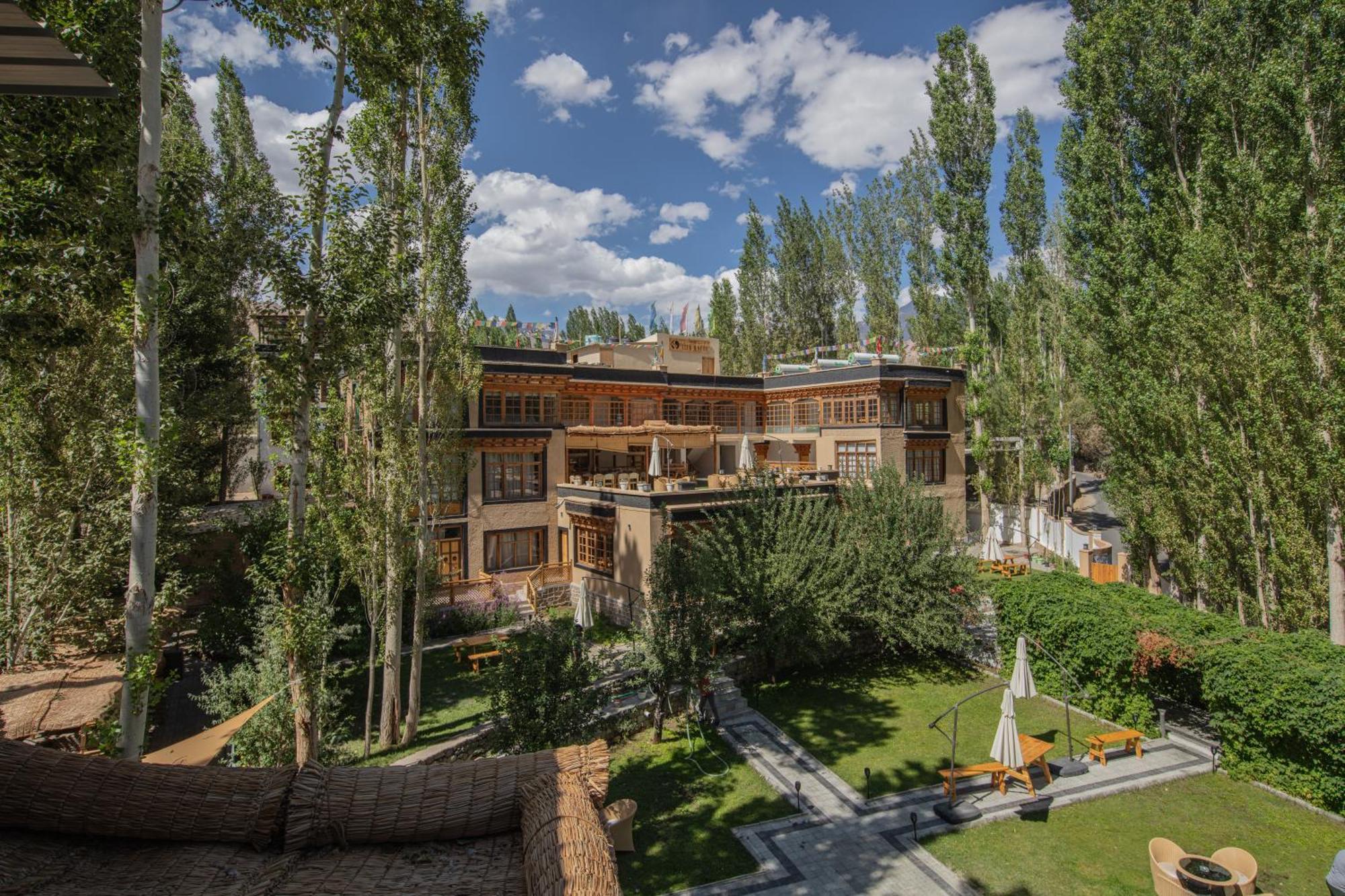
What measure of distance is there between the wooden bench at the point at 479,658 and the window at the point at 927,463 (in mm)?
20747

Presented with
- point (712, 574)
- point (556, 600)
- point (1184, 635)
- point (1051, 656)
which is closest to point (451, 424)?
point (712, 574)

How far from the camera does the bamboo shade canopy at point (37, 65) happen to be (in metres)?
2.84

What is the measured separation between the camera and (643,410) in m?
30.4

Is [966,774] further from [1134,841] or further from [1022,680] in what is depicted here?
[1134,841]

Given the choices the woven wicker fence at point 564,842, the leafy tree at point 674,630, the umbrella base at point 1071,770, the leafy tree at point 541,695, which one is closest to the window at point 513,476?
the leafy tree at point 674,630

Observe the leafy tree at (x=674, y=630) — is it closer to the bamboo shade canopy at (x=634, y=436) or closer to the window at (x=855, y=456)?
the bamboo shade canopy at (x=634, y=436)

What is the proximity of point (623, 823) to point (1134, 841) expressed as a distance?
8788mm

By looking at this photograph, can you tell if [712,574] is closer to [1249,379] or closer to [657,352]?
[1249,379]

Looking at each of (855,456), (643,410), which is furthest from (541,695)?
(855,456)

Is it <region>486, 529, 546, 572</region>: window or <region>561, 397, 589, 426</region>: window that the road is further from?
<region>486, 529, 546, 572</region>: window

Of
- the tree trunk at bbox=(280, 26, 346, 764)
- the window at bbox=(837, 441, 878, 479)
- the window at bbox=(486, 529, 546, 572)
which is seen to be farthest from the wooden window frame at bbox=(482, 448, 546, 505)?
the tree trunk at bbox=(280, 26, 346, 764)

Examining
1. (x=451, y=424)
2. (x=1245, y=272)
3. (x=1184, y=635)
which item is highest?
(x=1245, y=272)

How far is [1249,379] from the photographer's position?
15297 mm

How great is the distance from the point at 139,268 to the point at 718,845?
1147 centimetres
